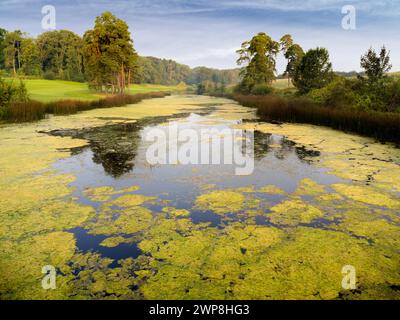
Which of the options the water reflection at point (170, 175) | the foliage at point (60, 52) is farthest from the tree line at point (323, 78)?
the foliage at point (60, 52)

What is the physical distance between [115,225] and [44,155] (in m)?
4.73

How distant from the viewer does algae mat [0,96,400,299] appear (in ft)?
9.12

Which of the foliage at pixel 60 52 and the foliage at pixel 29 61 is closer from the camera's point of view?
Answer: the foliage at pixel 29 61

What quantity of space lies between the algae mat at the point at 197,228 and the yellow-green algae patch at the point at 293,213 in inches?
0.6

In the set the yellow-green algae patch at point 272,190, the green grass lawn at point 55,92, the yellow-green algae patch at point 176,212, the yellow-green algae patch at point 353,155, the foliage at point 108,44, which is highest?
the foliage at point 108,44

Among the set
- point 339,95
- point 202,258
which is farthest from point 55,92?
point 202,258

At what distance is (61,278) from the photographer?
112 inches

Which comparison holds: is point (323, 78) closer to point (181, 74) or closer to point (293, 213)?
point (293, 213)

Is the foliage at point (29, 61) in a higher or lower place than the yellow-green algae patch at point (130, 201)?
higher

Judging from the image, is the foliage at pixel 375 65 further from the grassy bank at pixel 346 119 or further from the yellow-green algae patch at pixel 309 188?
the yellow-green algae patch at pixel 309 188

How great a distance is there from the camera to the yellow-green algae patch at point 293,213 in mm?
4164

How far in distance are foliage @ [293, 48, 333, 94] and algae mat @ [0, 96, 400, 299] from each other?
16180mm

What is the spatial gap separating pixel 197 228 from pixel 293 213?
1.51m
